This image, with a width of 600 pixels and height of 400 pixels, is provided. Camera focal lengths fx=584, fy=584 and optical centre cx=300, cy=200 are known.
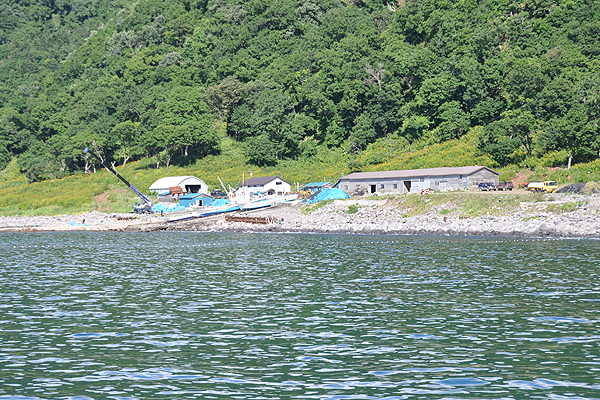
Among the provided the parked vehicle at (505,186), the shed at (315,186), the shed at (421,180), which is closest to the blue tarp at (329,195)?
the shed at (421,180)

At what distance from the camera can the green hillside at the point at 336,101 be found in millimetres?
99312

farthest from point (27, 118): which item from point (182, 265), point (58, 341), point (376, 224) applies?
point (58, 341)

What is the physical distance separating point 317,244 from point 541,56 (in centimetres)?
7298

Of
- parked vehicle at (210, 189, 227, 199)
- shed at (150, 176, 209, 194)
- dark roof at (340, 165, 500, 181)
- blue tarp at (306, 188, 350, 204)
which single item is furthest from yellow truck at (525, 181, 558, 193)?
shed at (150, 176, 209, 194)

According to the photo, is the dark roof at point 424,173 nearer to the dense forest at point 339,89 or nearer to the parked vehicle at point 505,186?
the parked vehicle at point 505,186

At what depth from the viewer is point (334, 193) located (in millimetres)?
91188

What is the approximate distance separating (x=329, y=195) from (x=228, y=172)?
132ft

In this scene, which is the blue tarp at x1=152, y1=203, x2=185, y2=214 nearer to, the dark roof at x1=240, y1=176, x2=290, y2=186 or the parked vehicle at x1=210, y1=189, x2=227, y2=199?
the parked vehicle at x1=210, y1=189, x2=227, y2=199

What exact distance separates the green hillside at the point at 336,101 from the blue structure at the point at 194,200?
1593 centimetres

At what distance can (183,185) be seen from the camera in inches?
4387

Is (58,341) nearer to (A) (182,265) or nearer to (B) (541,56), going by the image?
(A) (182,265)

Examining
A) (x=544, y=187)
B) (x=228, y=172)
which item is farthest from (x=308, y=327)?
(x=228, y=172)

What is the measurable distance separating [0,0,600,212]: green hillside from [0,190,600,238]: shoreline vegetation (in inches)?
721

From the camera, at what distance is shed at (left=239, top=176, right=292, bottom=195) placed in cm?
10838
